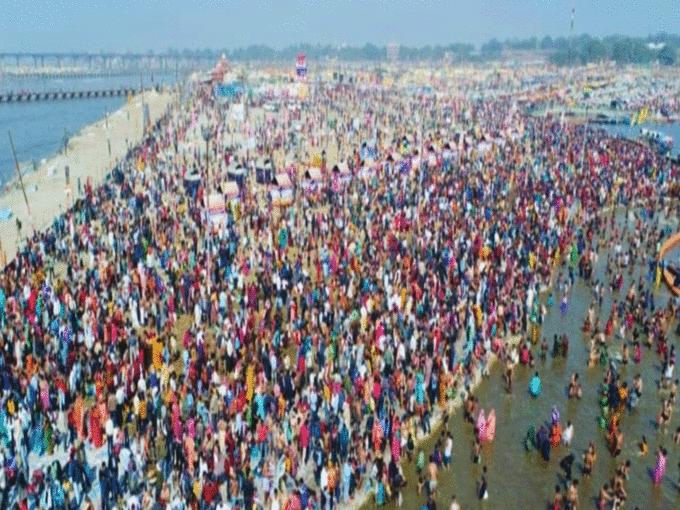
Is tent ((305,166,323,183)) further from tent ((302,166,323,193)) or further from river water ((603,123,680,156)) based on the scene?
river water ((603,123,680,156))

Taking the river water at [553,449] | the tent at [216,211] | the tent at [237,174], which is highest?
the tent at [237,174]

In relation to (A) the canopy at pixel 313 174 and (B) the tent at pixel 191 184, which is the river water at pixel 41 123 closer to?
(B) the tent at pixel 191 184

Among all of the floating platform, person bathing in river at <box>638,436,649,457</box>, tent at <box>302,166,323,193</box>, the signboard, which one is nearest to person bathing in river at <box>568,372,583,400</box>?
person bathing in river at <box>638,436,649,457</box>

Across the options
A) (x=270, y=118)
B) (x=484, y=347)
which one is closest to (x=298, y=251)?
(x=484, y=347)

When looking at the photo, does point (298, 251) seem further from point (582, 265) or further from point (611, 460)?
point (611, 460)

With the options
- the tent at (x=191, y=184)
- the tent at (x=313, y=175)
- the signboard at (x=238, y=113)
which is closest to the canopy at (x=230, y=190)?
the tent at (x=191, y=184)

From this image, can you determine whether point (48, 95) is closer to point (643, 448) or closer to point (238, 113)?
point (238, 113)

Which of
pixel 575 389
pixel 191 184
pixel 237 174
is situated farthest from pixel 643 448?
pixel 237 174
